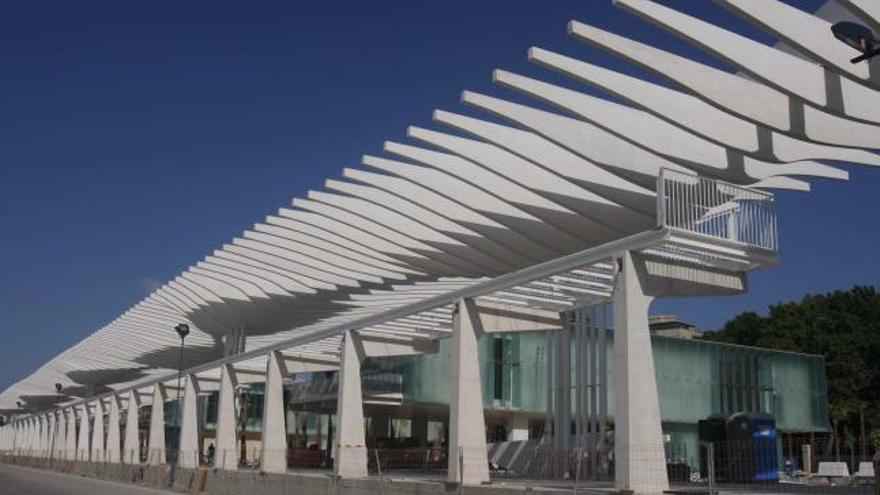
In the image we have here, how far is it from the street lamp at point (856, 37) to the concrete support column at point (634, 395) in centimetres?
643

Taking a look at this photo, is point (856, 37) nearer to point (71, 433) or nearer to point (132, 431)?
point (132, 431)

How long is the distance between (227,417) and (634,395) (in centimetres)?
2260

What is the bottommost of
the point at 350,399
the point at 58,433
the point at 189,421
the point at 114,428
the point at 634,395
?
the point at 58,433

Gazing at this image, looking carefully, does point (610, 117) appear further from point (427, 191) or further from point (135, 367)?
point (135, 367)

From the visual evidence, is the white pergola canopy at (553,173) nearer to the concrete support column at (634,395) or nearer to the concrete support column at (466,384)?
the concrete support column at (466,384)

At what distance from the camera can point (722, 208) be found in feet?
59.7

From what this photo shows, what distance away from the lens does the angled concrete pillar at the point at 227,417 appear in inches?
1330

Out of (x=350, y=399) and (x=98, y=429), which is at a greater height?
(x=350, y=399)

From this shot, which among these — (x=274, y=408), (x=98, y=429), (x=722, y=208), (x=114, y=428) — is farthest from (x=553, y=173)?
(x=98, y=429)

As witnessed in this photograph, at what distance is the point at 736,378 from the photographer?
185 ft

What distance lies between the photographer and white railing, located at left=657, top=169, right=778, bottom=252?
679 inches

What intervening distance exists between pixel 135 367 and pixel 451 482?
46.7m

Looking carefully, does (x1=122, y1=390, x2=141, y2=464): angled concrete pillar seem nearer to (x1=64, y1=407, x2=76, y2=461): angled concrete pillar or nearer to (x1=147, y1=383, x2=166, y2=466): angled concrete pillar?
(x1=147, y1=383, x2=166, y2=466): angled concrete pillar

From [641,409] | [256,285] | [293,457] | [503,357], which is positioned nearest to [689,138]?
[641,409]
